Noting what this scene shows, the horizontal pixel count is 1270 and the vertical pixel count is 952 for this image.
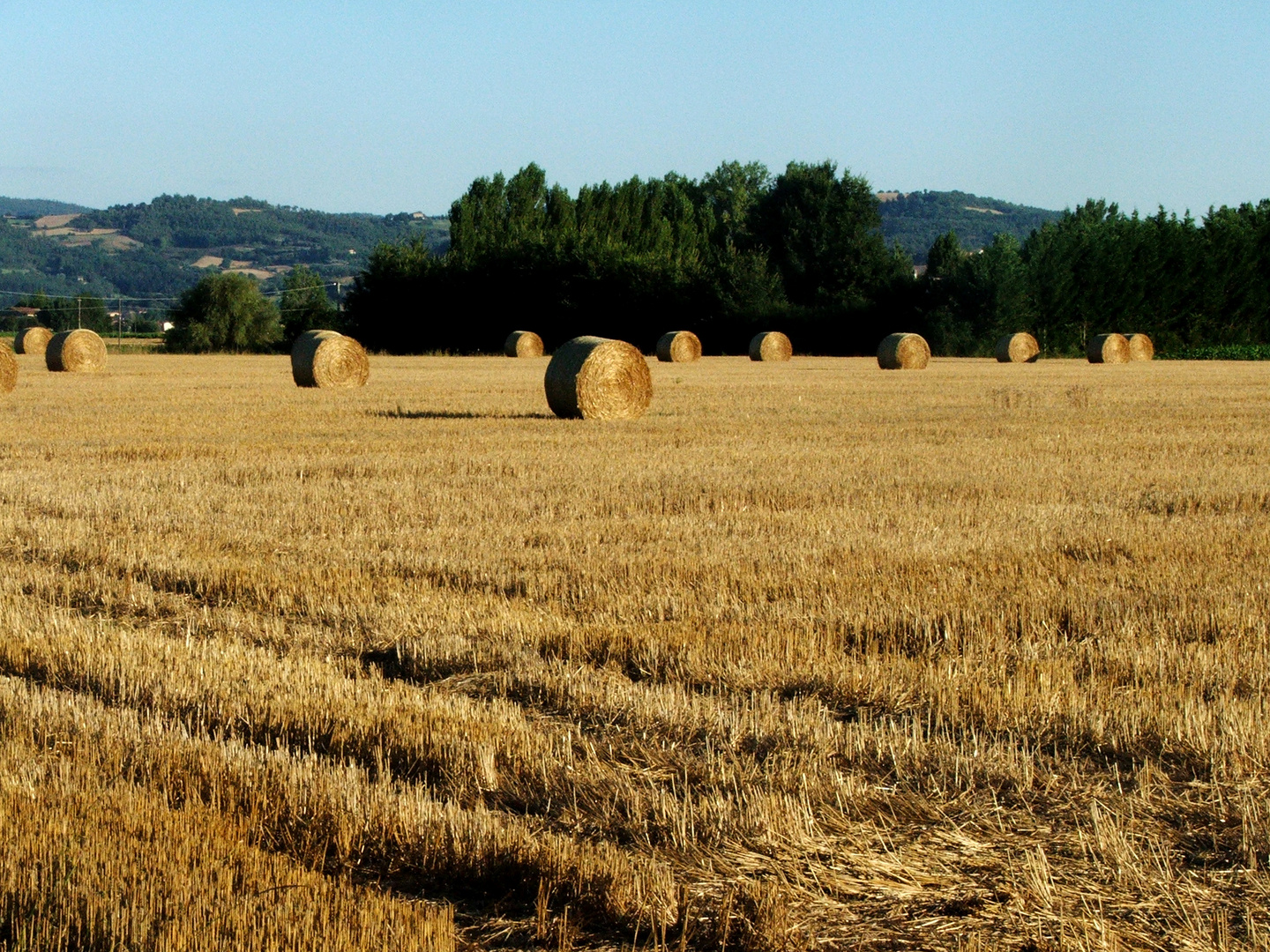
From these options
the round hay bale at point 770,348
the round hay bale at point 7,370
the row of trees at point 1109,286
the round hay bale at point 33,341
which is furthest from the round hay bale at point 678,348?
the round hay bale at point 7,370

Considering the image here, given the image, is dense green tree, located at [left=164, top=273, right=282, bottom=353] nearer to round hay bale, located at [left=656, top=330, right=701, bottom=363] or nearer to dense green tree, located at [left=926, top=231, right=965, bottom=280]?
round hay bale, located at [left=656, top=330, right=701, bottom=363]

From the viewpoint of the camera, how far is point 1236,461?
12.7 meters

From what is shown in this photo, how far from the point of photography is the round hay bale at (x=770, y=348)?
151 ft

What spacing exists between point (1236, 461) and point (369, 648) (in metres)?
9.77

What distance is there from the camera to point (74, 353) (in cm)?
3419

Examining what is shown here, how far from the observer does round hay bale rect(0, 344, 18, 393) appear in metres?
24.0

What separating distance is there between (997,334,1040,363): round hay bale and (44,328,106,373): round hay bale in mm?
29027

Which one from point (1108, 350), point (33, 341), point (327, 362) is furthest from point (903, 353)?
point (33, 341)

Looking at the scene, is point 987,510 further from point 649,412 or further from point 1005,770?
point 649,412

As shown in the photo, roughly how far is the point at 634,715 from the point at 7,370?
Result: 22.7 meters

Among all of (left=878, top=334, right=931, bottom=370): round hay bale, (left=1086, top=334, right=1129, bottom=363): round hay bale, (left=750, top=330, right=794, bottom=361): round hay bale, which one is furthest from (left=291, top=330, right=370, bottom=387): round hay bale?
(left=1086, top=334, right=1129, bottom=363): round hay bale

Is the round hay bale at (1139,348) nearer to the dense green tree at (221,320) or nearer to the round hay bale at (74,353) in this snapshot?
the round hay bale at (74,353)

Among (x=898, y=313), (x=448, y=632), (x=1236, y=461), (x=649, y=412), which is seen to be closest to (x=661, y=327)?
(x=898, y=313)

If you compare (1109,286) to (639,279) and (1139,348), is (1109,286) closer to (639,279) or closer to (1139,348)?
(1139,348)
